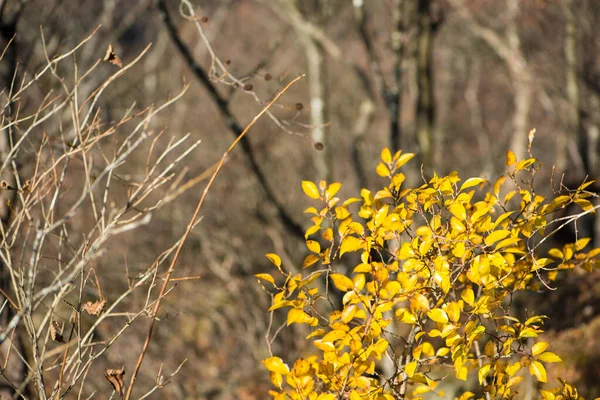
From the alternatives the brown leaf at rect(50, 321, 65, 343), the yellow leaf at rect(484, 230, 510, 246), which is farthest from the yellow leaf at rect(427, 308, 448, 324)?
the brown leaf at rect(50, 321, 65, 343)

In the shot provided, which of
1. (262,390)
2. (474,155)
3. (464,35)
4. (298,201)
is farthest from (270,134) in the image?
(474,155)

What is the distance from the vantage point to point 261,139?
407 inches

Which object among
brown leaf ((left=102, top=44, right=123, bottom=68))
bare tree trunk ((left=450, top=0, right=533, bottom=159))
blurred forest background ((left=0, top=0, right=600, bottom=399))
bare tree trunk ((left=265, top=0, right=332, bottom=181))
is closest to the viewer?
brown leaf ((left=102, top=44, right=123, bottom=68))

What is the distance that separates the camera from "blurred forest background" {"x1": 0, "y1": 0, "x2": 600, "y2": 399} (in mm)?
5062

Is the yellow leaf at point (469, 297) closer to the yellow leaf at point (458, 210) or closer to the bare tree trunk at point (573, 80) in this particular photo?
the yellow leaf at point (458, 210)

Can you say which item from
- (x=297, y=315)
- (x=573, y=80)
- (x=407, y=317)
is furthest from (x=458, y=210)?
(x=573, y=80)

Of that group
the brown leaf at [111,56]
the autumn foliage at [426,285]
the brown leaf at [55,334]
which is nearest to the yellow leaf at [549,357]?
the autumn foliage at [426,285]

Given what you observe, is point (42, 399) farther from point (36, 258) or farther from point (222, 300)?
point (222, 300)

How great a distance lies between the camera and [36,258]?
193 centimetres

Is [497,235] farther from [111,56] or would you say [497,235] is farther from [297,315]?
[111,56]

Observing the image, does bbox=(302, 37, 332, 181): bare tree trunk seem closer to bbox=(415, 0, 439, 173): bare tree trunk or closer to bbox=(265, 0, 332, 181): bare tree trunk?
bbox=(265, 0, 332, 181): bare tree trunk

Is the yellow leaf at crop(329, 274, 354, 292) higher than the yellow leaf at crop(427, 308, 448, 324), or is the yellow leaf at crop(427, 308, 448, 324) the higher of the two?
the yellow leaf at crop(329, 274, 354, 292)

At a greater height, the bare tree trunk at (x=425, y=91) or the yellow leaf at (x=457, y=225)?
the yellow leaf at (x=457, y=225)

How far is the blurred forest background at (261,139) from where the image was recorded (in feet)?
16.6
